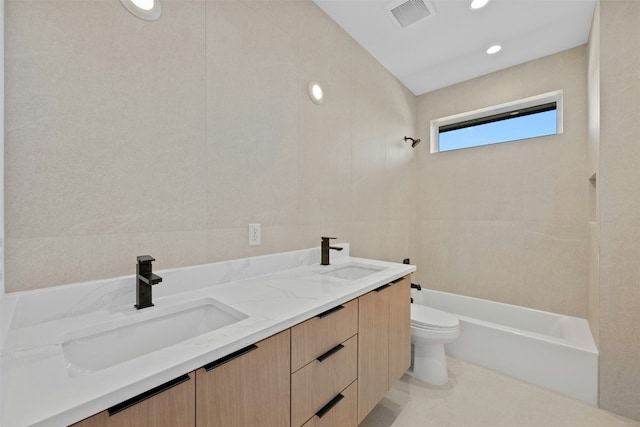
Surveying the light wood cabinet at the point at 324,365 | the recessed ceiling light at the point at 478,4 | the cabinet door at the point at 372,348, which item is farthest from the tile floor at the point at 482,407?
the recessed ceiling light at the point at 478,4

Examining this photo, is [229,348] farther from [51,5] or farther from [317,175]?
[317,175]

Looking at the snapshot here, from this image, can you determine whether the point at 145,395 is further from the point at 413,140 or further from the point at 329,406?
the point at 413,140

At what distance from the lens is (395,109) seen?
2.90 m

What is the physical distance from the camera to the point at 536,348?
77.8 inches

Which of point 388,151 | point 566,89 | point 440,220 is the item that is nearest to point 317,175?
point 388,151

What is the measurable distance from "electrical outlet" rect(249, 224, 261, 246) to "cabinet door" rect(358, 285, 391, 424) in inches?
25.5

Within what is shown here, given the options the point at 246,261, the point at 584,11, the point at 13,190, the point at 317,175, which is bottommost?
the point at 246,261

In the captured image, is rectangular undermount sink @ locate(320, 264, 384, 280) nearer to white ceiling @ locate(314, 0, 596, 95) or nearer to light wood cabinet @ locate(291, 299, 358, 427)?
light wood cabinet @ locate(291, 299, 358, 427)

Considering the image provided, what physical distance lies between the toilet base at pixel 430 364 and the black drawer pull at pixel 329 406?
1.15 meters

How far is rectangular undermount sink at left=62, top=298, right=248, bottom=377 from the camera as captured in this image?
0.79 m

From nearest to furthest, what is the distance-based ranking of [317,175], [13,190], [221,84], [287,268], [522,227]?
[13,190]
[221,84]
[287,268]
[317,175]
[522,227]

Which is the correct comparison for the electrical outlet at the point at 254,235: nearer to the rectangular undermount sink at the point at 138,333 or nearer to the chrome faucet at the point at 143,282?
the rectangular undermount sink at the point at 138,333

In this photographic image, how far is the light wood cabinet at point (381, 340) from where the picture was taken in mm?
1266

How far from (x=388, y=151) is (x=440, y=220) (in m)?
1.08
